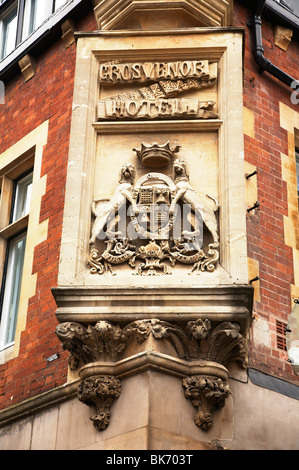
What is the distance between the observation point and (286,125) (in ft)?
32.4

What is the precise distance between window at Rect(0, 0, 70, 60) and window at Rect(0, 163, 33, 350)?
2152 millimetres

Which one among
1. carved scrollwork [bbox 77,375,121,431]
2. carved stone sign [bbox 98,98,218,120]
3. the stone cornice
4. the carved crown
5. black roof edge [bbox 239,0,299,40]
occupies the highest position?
black roof edge [bbox 239,0,299,40]

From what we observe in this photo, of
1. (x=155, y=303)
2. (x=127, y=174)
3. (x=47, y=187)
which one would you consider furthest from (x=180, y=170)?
(x=47, y=187)

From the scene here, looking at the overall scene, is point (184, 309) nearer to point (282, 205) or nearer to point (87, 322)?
point (87, 322)

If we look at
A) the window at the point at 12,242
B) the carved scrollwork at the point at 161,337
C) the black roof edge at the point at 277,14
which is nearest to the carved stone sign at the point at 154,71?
the black roof edge at the point at 277,14

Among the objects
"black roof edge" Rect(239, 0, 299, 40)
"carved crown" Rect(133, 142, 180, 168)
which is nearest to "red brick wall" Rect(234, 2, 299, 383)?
"black roof edge" Rect(239, 0, 299, 40)

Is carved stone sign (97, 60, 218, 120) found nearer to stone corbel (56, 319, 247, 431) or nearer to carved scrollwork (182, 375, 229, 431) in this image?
stone corbel (56, 319, 247, 431)

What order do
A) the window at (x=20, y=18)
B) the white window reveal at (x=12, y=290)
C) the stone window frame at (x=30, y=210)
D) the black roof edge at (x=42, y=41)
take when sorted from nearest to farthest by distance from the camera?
the stone window frame at (x=30, y=210)
the white window reveal at (x=12, y=290)
the black roof edge at (x=42, y=41)
the window at (x=20, y=18)

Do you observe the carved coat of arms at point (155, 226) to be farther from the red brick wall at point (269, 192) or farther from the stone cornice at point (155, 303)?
the red brick wall at point (269, 192)

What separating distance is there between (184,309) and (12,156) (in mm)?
4002

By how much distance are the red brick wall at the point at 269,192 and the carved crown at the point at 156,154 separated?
1.09 m

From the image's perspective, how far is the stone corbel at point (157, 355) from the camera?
7.33 meters

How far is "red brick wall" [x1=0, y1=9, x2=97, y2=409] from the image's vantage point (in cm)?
866

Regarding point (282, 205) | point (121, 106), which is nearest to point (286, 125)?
point (282, 205)
